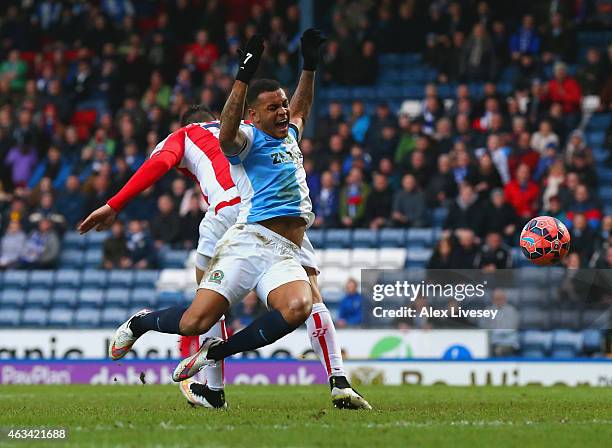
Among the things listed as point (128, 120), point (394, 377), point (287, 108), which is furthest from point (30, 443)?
point (128, 120)

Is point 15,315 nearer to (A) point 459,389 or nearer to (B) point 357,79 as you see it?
(B) point 357,79

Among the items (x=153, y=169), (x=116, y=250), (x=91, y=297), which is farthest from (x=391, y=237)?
(x=153, y=169)

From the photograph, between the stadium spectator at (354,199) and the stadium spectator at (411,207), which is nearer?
the stadium spectator at (411,207)

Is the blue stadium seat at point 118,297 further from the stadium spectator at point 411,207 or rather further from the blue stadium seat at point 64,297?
the stadium spectator at point 411,207

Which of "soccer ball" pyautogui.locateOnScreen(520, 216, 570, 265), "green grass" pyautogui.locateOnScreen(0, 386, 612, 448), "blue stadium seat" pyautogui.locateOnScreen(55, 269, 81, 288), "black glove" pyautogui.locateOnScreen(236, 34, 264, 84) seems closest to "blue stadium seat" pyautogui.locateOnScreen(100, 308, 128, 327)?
"blue stadium seat" pyautogui.locateOnScreen(55, 269, 81, 288)

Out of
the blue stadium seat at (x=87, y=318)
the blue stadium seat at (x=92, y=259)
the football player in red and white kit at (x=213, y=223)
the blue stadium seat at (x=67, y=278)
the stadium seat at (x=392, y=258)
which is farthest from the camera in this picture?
the blue stadium seat at (x=92, y=259)

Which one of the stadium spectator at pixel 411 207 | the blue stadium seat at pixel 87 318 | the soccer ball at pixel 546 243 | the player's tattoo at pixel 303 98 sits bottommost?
the blue stadium seat at pixel 87 318

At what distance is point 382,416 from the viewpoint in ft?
27.3

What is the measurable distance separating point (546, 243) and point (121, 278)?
1051 centimetres

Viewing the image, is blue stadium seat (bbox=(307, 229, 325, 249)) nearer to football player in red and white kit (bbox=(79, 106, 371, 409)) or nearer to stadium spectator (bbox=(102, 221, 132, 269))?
stadium spectator (bbox=(102, 221, 132, 269))

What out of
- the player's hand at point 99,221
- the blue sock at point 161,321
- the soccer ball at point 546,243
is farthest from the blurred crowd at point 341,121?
the player's hand at point 99,221

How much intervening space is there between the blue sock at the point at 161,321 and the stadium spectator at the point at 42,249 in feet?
39.6

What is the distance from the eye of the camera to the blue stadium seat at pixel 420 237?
61.8 feet

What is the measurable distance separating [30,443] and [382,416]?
2543 mm
